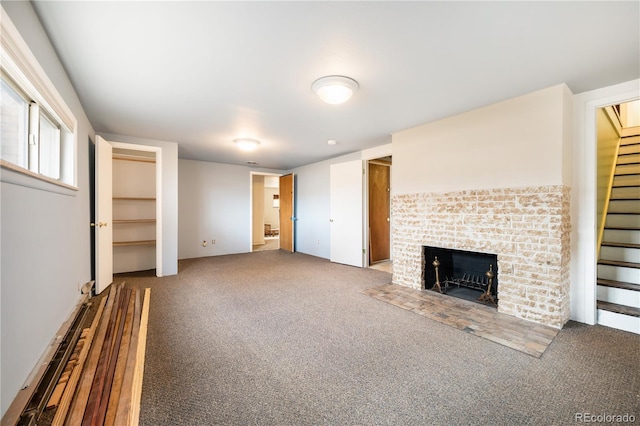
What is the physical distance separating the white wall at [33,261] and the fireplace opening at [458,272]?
3.89 metres

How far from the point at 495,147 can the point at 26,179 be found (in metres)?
4.02

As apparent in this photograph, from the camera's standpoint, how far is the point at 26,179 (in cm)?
148

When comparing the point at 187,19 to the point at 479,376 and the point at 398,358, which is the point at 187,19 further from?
the point at 479,376

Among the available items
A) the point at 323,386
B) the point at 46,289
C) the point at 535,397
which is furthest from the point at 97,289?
the point at 535,397

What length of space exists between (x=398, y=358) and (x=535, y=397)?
835mm

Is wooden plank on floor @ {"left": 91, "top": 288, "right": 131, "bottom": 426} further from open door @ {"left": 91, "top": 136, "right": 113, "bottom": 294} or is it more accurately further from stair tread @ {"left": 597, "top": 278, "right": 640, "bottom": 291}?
stair tread @ {"left": 597, "top": 278, "right": 640, "bottom": 291}

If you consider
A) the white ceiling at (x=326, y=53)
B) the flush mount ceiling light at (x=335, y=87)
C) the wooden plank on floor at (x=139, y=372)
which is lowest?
the wooden plank on floor at (x=139, y=372)

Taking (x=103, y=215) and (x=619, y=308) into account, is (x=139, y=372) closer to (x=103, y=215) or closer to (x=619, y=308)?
(x=103, y=215)

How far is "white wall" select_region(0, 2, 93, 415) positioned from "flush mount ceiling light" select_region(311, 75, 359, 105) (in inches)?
74.9

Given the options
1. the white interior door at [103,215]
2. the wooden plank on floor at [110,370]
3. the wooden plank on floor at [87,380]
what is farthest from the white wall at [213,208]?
the wooden plank on floor at [87,380]

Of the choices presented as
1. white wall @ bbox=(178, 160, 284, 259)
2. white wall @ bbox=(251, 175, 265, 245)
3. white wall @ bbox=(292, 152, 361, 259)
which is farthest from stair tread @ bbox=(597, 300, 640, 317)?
white wall @ bbox=(251, 175, 265, 245)

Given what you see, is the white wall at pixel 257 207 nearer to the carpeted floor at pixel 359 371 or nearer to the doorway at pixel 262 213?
the doorway at pixel 262 213

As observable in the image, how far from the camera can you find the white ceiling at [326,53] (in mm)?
1553

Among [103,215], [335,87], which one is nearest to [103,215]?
[103,215]
